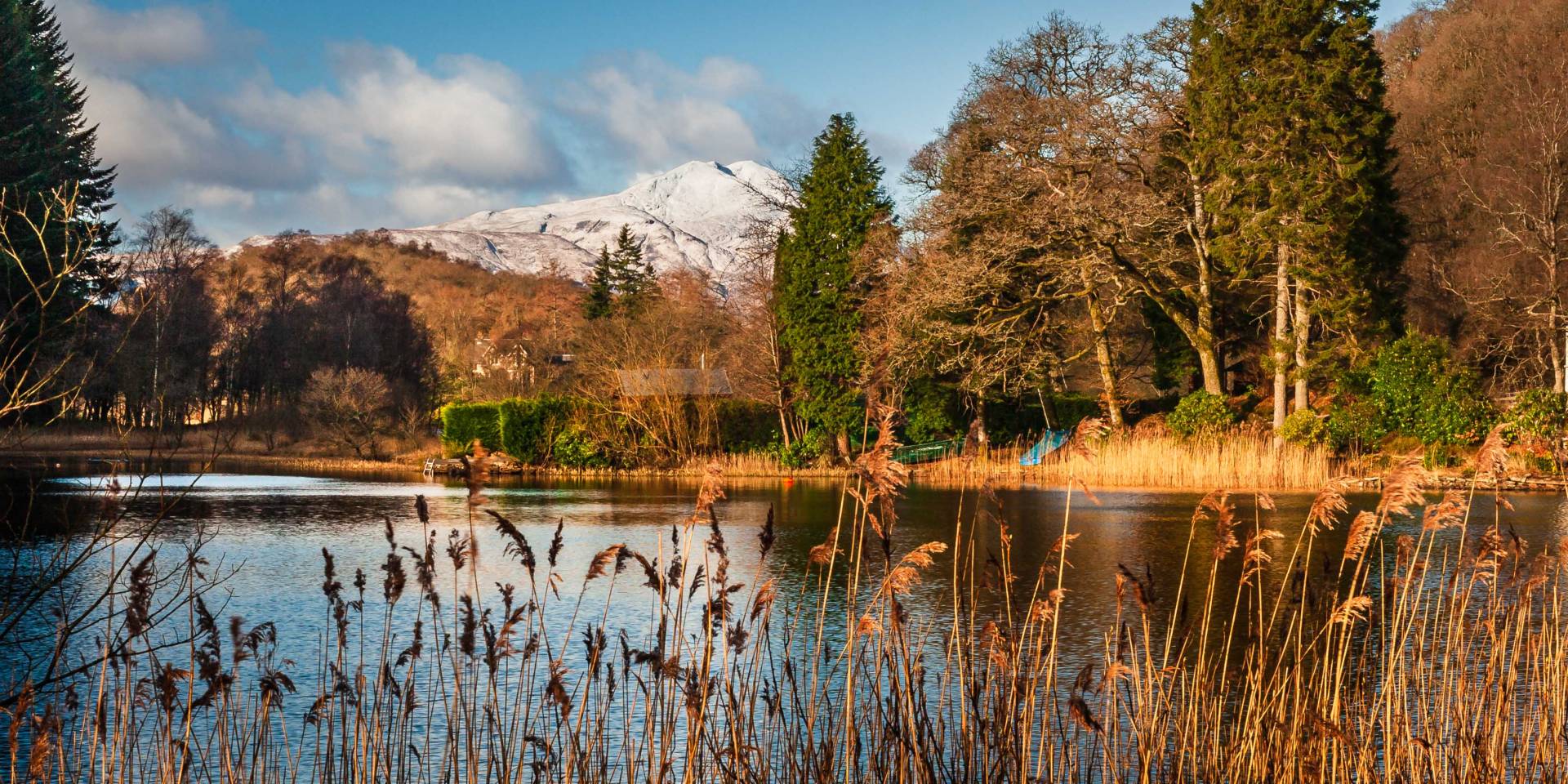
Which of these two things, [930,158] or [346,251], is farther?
[346,251]

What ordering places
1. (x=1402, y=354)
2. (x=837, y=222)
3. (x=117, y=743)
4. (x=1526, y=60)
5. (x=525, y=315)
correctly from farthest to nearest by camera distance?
(x=525, y=315) < (x=837, y=222) < (x=1526, y=60) < (x=1402, y=354) < (x=117, y=743)

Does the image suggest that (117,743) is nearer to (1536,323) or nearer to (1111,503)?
(1111,503)

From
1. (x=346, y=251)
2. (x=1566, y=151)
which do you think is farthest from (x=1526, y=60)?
(x=346, y=251)

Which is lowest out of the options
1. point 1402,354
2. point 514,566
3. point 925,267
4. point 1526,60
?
point 514,566

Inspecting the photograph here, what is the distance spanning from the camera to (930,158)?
107 feet

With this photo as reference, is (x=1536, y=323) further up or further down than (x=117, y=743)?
further up

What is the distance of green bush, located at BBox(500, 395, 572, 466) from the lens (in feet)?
114

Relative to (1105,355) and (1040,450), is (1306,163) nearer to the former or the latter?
(1105,355)

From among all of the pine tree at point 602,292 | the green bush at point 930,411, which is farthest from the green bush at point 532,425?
the pine tree at point 602,292

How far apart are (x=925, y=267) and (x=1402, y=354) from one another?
10.0m

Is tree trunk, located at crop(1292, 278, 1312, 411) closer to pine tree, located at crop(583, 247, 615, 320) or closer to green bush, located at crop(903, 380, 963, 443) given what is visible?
green bush, located at crop(903, 380, 963, 443)

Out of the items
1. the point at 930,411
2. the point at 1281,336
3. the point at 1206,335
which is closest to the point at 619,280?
the point at 930,411

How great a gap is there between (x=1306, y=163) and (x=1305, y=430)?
203 inches

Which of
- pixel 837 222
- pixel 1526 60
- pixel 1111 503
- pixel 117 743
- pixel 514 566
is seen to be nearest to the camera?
pixel 117 743
